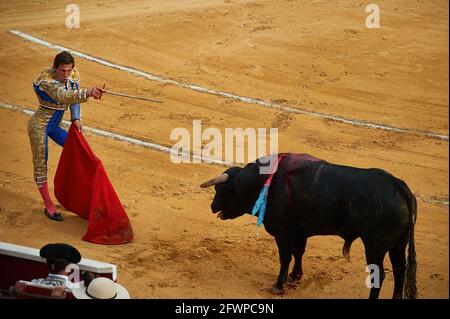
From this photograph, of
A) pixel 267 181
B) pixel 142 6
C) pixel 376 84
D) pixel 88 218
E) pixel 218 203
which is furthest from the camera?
pixel 142 6

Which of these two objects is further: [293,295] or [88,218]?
[88,218]

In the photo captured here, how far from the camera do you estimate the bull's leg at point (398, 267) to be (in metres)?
8.23

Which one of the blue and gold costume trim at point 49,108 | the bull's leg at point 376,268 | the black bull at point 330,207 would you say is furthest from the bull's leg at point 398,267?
the blue and gold costume trim at point 49,108

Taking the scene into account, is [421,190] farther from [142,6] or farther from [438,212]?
[142,6]

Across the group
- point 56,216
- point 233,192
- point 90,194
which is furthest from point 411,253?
point 56,216

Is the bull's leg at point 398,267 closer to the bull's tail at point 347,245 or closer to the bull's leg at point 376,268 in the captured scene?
the bull's leg at point 376,268

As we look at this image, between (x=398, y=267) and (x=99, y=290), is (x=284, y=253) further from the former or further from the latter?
(x=99, y=290)

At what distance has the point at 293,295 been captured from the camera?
8.69 metres

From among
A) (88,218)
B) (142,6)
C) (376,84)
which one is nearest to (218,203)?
(88,218)

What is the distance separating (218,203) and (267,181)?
Answer: 0.75 meters

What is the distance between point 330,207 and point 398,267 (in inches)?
33.0

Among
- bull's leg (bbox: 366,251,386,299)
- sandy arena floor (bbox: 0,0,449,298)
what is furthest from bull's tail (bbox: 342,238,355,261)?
sandy arena floor (bbox: 0,0,449,298)

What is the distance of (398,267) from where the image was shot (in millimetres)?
8305

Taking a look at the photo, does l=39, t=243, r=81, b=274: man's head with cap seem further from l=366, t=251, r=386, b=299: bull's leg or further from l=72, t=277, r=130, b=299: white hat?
l=366, t=251, r=386, b=299: bull's leg
